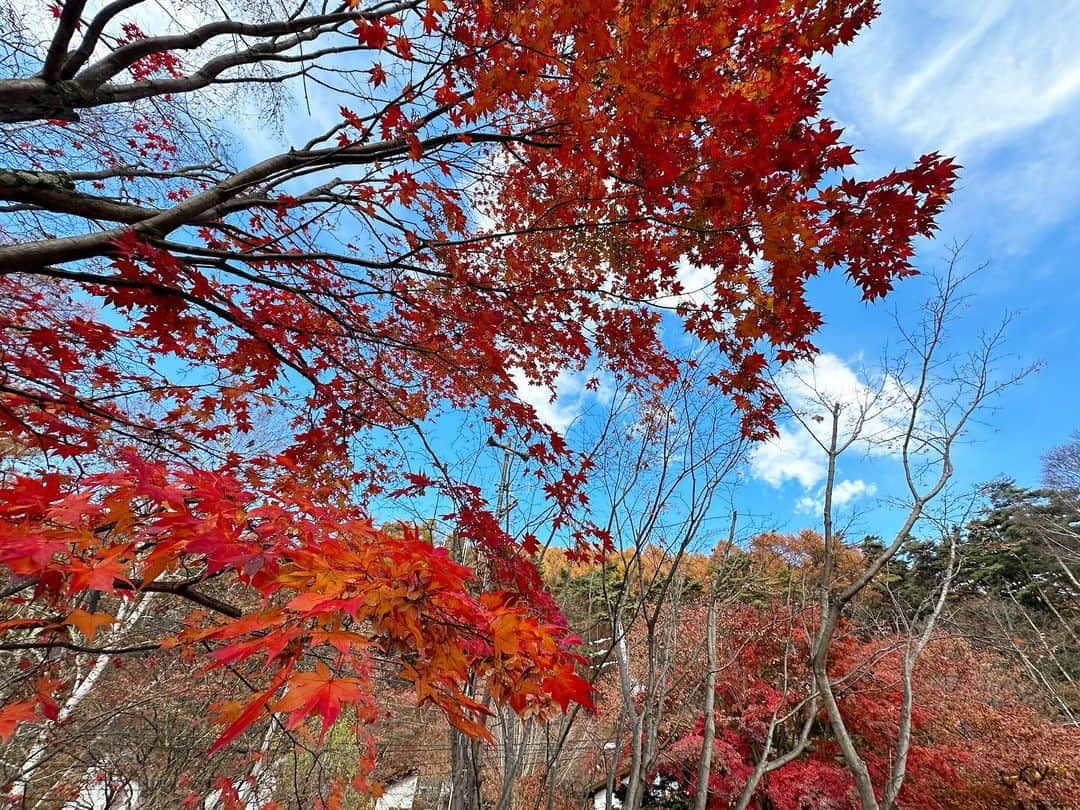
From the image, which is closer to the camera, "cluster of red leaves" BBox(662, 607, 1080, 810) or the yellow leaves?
the yellow leaves

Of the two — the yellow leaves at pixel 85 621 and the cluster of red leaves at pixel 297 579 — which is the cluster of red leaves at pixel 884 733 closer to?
the cluster of red leaves at pixel 297 579

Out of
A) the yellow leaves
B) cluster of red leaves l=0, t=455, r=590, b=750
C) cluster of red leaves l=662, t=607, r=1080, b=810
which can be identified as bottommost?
the yellow leaves

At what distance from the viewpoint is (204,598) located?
79.6 inches

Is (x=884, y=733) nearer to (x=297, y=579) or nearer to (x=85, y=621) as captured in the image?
(x=297, y=579)

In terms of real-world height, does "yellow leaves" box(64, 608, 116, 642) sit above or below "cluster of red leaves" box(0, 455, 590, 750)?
below

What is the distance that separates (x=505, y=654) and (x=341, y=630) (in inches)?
23.3

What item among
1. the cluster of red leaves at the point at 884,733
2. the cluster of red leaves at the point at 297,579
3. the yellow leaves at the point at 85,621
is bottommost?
the yellow leaves at the point at 85,621

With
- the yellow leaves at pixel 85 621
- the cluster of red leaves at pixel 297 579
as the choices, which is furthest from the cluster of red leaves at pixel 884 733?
the yellow leaves at pixel 85 621

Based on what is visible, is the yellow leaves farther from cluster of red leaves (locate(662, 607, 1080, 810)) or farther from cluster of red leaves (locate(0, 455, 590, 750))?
cluster of red leaves (locate(662, 607, 1080, 810))

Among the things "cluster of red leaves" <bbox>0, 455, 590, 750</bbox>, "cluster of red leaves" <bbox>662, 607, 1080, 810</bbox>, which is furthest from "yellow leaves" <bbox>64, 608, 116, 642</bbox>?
"cluster of red leaves" <bbox>662, 607, 1080, 810</bbox>

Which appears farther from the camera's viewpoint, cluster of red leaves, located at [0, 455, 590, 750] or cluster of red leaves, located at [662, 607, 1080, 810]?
cluster of red leaves, located at [662, 607, 1080, 810]

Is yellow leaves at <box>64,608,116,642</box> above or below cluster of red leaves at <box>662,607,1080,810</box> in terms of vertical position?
below

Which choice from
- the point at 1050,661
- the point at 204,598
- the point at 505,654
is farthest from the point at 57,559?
the point at 1050,661

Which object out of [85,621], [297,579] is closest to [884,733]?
[297,579]
